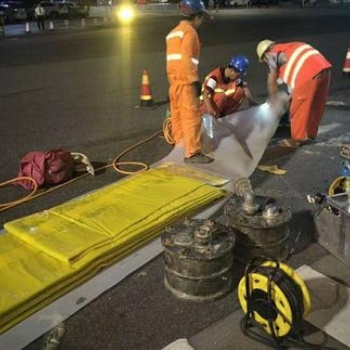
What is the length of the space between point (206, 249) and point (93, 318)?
82 centimetres

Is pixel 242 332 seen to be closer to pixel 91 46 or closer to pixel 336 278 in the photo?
pixel 336 278

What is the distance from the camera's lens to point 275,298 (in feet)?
9.21

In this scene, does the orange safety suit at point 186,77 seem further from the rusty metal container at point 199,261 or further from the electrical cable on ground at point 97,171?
the rusty metal container at point 199,261

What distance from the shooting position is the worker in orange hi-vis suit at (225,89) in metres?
6.80

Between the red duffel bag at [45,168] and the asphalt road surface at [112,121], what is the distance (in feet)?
0.49

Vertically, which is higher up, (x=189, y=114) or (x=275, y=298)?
(x=189, y=114)

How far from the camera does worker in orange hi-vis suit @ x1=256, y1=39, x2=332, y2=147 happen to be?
6.12 metres

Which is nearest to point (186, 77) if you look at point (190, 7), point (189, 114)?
point (189, 114)

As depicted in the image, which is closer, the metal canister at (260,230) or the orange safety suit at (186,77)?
the metal canister at (260,230)

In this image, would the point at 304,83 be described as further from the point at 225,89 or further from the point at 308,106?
the point at 225,89

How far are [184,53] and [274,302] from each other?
3171 mm

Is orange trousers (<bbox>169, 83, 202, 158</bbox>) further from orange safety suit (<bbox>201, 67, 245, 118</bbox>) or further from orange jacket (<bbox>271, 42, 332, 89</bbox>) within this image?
orange jacket (<bbox>271, 42, 332, 89</bbox>)

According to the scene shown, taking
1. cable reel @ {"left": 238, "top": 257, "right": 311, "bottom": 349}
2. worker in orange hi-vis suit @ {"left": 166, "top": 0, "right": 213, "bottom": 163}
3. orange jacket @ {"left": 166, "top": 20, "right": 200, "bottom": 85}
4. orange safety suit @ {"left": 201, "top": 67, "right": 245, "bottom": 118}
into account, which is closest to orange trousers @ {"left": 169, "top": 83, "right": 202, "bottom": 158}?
worker in orange hi-vis suit @ {"left": 166, "top": 0, "right": 213, "bottom": 163}

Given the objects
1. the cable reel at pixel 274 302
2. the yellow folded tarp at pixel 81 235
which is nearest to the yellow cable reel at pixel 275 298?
the cable reel at pixel 274 302
